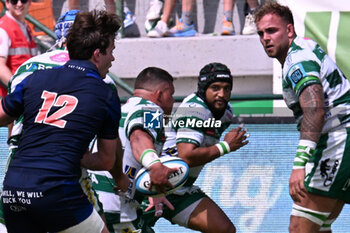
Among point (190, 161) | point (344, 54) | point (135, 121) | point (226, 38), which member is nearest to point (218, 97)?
point (190, 161)

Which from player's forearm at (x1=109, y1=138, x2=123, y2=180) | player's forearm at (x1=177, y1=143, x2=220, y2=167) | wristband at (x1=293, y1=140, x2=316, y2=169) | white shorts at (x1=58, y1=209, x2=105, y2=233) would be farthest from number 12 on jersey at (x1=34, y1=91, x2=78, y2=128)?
player's forearm at (x1=177, y1=143, x2=220, y2=167)

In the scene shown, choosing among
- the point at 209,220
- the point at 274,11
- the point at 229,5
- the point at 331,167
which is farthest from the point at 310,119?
the point at 229,5

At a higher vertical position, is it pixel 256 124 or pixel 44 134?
pixel 44 134

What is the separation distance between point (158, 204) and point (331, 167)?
135 centimetres

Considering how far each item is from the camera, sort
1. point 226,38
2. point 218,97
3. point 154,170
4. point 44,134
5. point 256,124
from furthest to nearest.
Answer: point 226,38 → point 256,124 → point 218,97 → point 154,170 → point 44,134

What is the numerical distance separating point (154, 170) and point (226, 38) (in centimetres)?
363

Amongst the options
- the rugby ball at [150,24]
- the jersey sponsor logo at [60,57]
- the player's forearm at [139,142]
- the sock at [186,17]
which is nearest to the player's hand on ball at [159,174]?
the player's forearm at [139,142]

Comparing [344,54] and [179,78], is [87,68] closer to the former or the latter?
[344,54]

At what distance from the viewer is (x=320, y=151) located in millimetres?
5227

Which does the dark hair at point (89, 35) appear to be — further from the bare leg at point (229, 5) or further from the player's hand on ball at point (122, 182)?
the bare leg at point (229, 5)

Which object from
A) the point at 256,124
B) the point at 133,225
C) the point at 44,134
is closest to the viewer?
the point at 44,134

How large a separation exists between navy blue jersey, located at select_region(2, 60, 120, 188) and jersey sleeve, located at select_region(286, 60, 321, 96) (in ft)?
4.46

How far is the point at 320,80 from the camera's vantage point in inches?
199

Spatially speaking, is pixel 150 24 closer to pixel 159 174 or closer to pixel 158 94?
pixel 158 94
